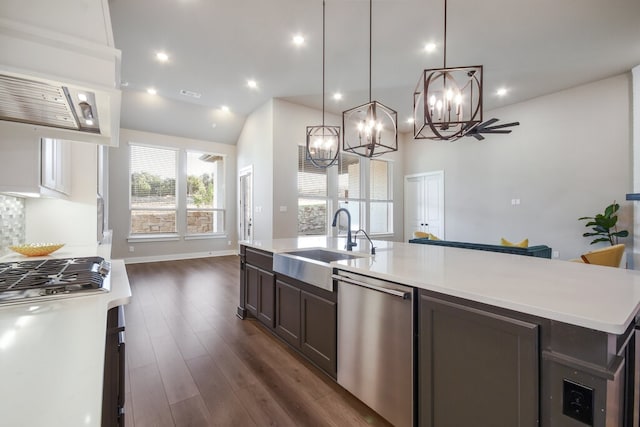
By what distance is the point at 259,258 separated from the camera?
2.83 metres

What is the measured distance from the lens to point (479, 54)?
4.14 metres

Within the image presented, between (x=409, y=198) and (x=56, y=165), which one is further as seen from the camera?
(x=409, y=198)

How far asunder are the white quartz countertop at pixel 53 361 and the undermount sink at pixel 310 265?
1.18 m

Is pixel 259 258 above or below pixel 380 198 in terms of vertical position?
below

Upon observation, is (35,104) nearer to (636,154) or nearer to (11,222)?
(11,222)

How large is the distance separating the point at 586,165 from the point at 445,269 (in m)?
5.46

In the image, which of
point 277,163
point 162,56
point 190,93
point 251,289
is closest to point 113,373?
point 251,289

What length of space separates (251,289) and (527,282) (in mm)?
2497

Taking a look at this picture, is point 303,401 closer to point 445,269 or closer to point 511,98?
point 445,269

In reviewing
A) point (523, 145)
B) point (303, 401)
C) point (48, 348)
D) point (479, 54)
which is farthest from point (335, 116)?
point (48, 348)

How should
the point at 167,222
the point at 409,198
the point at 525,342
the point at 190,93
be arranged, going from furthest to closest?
the point at 409,198 < the point at 167,222 < the point at 190,93 < the point at 525,342

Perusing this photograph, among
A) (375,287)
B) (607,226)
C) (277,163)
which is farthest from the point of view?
(277,163)

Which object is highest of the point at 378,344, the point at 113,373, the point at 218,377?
the point at 113,373

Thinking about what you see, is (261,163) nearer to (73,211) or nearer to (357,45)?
(357,45)
